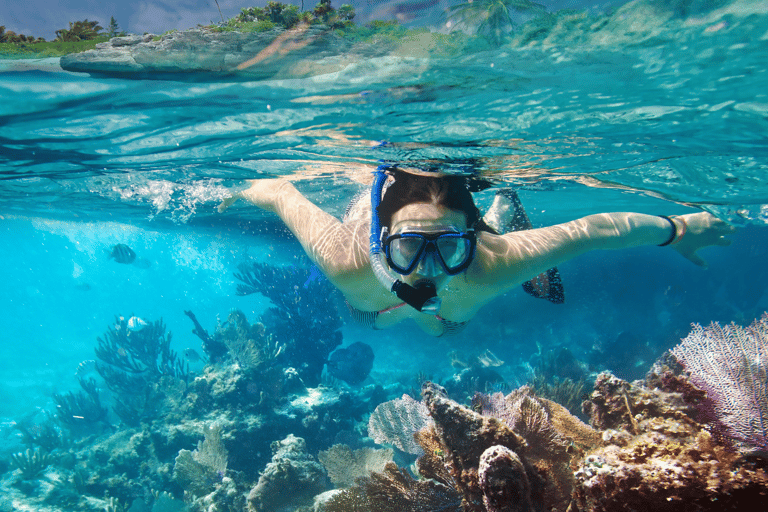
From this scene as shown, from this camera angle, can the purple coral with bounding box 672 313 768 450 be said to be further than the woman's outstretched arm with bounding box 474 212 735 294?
No

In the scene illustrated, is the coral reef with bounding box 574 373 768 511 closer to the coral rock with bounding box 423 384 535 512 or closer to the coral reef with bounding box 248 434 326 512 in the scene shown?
the coral rock with bounding box 423 384 535 512

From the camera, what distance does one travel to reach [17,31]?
13.1 ft

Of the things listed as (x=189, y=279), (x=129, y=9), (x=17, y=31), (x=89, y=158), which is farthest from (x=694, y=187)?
(x=189, y=279)


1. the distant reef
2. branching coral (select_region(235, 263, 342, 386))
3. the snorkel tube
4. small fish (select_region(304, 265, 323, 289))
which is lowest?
branching coral (select_region(235, 263, 342, 386))

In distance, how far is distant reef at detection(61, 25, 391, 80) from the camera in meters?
3.98

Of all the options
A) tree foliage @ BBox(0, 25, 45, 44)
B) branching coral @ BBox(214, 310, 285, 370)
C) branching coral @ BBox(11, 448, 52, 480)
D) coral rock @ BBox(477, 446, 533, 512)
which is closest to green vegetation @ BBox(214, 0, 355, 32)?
tree foliage @ BBox(0, 25, 45, 44)

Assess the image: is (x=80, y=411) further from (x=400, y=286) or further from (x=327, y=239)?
(x=400, y=286)

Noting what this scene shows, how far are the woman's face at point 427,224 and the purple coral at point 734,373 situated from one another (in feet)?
6.40

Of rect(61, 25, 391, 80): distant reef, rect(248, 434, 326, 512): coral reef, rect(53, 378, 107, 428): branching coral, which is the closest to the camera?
rect(61, 25, 391, 80): distant reef

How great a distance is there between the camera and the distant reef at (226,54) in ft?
13.1

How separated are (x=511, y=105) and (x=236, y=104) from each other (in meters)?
4.28

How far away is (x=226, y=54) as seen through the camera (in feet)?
13.9

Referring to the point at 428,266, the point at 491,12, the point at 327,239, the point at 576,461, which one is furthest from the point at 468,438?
the point at 491,12

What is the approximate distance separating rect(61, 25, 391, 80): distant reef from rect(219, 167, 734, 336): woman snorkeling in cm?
169
